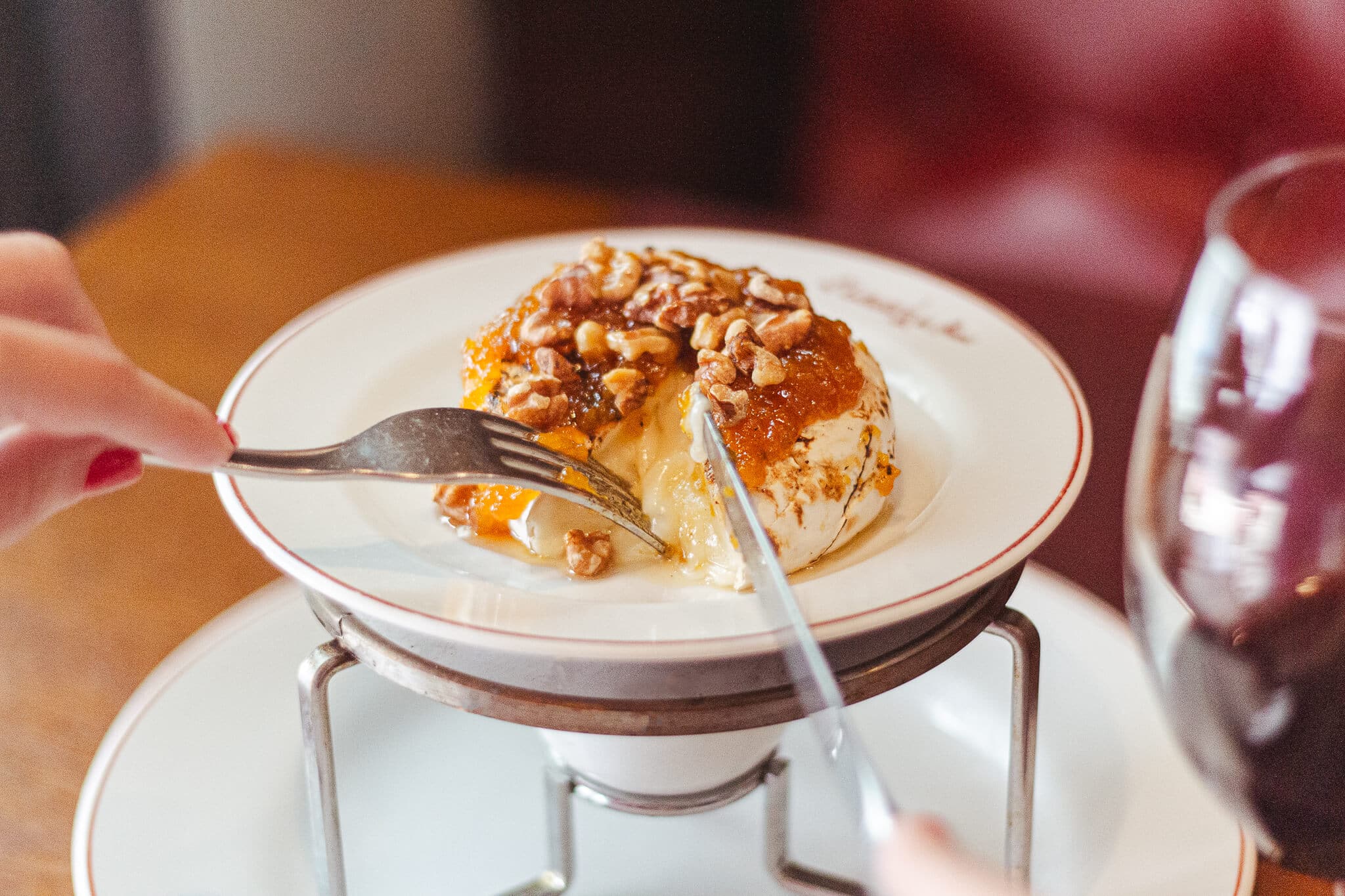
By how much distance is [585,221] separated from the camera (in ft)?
5.71

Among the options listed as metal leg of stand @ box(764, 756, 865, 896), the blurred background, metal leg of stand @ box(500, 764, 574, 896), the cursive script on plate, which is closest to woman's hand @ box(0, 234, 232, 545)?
metal leg of stand @ box(500, 764, 574, 896)

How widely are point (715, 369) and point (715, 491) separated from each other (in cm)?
9

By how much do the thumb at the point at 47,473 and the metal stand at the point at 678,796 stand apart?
21cm

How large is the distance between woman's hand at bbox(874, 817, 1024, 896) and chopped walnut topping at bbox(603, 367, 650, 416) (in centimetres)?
42

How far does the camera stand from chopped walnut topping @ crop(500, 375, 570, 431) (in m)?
0.80

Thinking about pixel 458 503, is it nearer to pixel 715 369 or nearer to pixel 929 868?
pixel 715 369

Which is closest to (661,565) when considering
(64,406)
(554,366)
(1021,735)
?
(554,366)

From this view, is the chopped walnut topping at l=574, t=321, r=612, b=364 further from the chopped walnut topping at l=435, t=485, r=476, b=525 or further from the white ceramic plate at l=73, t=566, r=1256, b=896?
the white ceramic plate at l=73, t=566, r=1256, b=896

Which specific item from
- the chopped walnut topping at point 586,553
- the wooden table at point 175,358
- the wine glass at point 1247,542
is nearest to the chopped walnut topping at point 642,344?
the chopped walnut topping at point 586,553

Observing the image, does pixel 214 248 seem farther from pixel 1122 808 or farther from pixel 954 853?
pixel 954 853

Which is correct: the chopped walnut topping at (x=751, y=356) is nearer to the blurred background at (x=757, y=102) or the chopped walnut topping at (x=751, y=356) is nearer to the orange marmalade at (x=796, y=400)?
the orange marmalade at (x=796, y=400)

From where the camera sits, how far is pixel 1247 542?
489mm

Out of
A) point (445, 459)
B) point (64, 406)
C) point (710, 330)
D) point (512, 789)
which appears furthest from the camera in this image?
→ point (512, 789)

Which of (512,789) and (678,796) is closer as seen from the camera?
(678,796)
